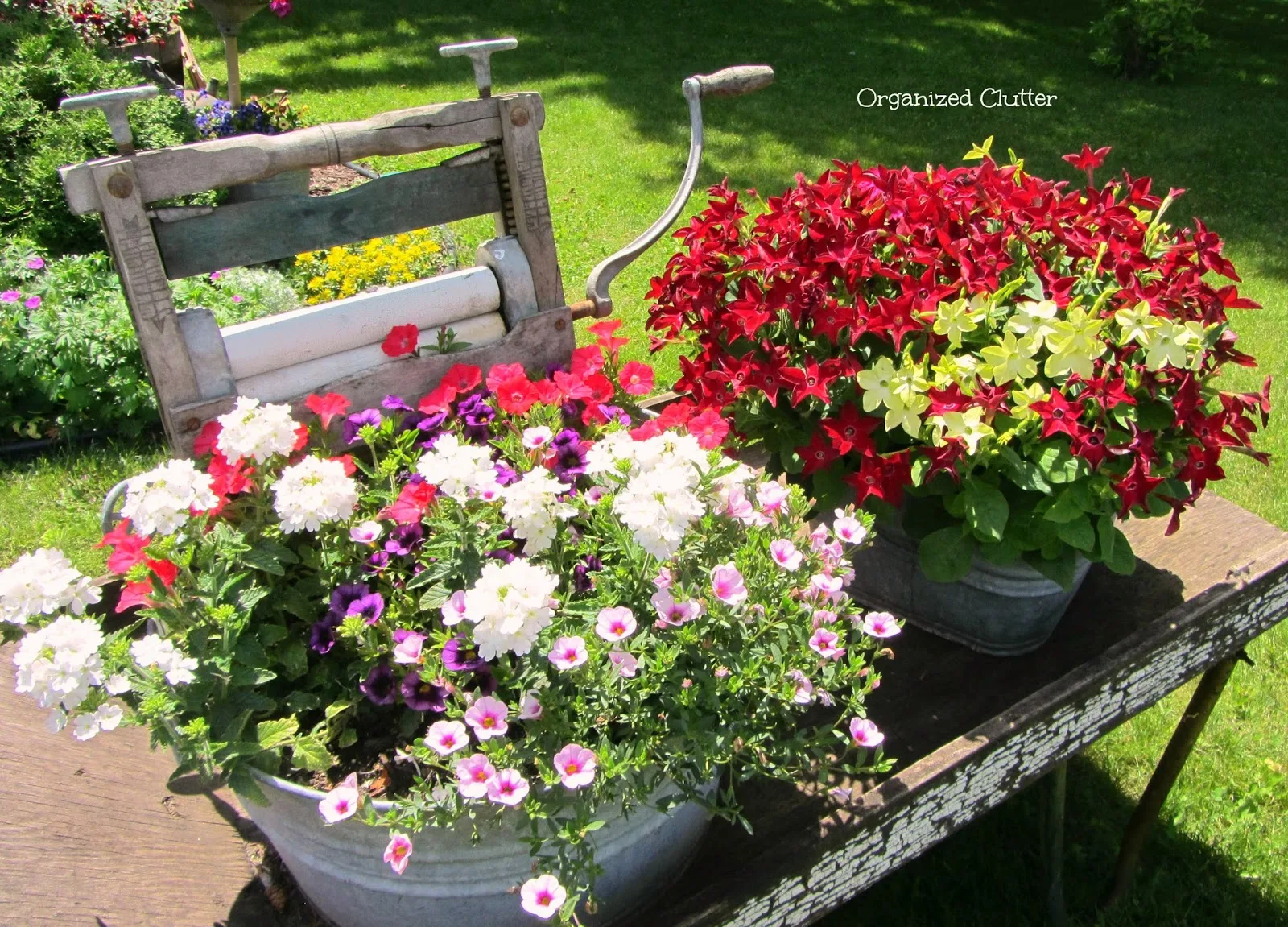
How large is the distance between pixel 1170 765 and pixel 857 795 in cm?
86

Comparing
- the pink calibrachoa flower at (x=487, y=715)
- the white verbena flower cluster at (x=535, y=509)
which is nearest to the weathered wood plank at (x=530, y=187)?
the white verbena flower cluster at (x=535, y=509)

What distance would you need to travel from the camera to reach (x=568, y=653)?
1.06m

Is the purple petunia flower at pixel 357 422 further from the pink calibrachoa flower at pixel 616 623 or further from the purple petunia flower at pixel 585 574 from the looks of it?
the pink calibrachoa flower at pixel 616 623

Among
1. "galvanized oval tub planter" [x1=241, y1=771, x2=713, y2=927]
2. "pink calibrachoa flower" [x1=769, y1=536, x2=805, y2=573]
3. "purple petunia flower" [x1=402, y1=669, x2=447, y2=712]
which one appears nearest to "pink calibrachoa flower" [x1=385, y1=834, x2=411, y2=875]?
"galvanized oval tub planter" [x1=241, y1=771, x2=713, y2=927]

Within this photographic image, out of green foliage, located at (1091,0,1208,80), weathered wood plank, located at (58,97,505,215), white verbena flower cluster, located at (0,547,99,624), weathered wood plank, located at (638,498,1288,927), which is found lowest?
green foliage, located at (1091,0,1208,80)

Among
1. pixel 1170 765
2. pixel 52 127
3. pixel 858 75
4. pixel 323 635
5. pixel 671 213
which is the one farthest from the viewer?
pixel 858 75

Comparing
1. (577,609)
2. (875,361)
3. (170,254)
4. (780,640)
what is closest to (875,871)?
(780,640)

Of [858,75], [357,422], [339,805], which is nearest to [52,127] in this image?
[357,422]

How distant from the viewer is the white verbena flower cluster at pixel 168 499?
1144mm

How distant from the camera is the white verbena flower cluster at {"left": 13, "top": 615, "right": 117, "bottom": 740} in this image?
3.34 feet

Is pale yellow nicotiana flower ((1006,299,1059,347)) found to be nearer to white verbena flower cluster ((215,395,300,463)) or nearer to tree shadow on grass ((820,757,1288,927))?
white verbena flower cluster ((215,395,300,463))

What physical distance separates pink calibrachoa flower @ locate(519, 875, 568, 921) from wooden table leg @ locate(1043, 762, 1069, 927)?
1022 millimetres

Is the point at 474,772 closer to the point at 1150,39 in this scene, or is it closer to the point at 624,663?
the point at 624,663

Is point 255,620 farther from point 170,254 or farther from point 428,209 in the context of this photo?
point 428,209
